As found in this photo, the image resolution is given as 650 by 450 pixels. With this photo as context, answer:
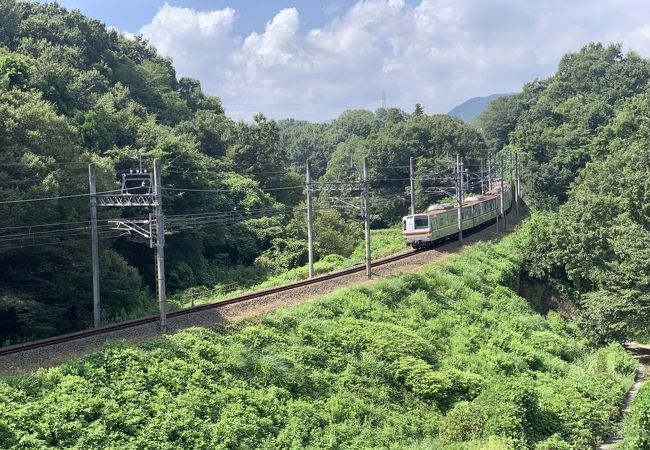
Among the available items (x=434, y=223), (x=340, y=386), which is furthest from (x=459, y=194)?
(x=340, y=386)

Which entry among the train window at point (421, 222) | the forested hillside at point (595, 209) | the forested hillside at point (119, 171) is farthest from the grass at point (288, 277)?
the forested hillside at point (595, 209)

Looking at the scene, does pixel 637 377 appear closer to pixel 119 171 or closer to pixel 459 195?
pixel 459 195

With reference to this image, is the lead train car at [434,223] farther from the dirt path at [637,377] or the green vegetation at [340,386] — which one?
the dirt path at [637,377]

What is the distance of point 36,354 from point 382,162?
220 feet

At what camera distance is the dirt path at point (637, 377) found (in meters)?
19.9

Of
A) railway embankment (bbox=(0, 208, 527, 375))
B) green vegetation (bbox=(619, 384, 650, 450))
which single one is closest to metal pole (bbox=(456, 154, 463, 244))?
railway embankment (bbox=(0, 208, 527, 375))

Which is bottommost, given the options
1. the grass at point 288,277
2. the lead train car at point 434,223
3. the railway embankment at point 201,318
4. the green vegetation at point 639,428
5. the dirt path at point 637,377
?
the dirt path at point 637,377

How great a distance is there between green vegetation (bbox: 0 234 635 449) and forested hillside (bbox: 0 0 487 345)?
10664 mm

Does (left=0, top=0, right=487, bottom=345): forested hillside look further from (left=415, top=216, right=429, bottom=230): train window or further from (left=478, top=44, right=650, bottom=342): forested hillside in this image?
(left=478, top=44, right=650, bottom=342): forested hillside

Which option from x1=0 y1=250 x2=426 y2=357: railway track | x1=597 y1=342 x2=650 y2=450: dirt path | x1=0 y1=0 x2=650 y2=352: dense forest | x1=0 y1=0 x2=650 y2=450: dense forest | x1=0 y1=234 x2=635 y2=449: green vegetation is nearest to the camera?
x1=0 y1=234 x2=635 y2=449: green vegetation

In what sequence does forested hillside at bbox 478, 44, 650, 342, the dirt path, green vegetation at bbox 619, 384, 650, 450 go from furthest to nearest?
forested hillside at bbox 478, 44, 650, 342
the dirt path
green vegetation at bbox 619, 384, 650, 450

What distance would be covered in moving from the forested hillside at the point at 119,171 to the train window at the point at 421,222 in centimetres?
845

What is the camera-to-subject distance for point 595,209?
36.3m

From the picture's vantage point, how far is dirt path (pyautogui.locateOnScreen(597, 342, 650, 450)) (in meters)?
19.9
